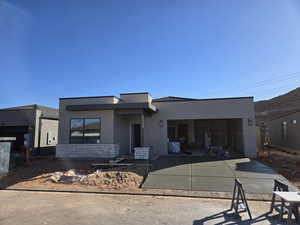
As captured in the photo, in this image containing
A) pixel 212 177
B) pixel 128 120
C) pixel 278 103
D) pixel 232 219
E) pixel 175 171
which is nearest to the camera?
pixel 232 219

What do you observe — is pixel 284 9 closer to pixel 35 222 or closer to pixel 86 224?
pixel 86 224

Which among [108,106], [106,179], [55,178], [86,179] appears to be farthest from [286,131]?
[55,178]

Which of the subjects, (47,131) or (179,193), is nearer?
(179,193)

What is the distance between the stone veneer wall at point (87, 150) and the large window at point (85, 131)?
0.34 metres

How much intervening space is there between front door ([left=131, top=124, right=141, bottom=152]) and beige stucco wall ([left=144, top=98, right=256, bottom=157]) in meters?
1.24

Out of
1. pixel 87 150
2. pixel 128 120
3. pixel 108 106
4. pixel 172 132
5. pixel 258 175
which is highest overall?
pixel 108 106

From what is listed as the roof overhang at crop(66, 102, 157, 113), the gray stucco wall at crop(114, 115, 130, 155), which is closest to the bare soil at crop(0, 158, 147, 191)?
the gray stucco wall at crop(114, 115, 130, 155)

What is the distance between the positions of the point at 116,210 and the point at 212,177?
14.5 ft

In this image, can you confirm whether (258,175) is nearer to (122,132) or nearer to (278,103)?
(122,132)

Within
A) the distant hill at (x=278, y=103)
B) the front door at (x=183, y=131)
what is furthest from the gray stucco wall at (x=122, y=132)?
the distant hill at (x=278, y=103)

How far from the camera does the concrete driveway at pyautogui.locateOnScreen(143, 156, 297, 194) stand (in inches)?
263

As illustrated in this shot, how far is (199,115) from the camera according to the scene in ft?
41.3

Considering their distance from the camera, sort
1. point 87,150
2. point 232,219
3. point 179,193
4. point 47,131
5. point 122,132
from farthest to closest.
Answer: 1. point 47,131
2. point 122,132
3. point 87,150
4. point 179,193
5. point 232,219

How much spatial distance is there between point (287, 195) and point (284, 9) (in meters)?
8.14
